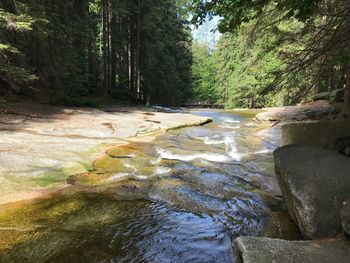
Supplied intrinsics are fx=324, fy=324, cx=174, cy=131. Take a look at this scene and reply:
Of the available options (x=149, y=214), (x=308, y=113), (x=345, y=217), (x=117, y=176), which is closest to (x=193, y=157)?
(x=117, y=176)

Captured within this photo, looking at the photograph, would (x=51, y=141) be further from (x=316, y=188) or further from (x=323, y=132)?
(x=316, y=188)

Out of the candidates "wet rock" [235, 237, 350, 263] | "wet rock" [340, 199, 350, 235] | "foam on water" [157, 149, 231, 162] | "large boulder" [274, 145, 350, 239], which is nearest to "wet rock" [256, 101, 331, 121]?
"foam on water" [157, 149, 231, 162]

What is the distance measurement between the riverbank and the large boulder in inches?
158

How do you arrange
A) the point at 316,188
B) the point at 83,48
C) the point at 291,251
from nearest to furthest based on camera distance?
the point at 291,251 < the point at 316,188 < the point at 83,48

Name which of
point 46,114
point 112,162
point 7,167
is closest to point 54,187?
point 7,167

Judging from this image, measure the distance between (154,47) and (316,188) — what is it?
28611mm

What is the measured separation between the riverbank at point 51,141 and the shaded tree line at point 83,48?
5.51 feet

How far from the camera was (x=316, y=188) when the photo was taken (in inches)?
159

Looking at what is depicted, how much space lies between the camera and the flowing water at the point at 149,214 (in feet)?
13.0

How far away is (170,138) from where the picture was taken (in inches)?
469

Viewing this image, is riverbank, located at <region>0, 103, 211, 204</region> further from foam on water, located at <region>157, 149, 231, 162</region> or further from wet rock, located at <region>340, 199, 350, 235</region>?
wet rock, located at <region>340, 199, 350, 235</region>

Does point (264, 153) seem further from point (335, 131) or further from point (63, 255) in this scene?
point (63, 255)

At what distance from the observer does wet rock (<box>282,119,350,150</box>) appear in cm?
605

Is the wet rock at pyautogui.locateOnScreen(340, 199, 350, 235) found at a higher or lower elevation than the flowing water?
higher
